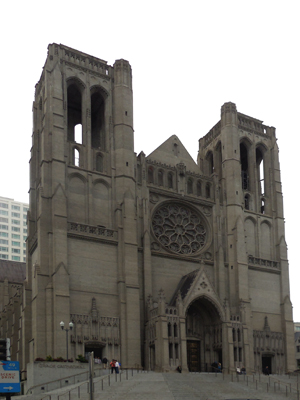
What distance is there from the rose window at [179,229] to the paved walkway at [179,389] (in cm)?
1525

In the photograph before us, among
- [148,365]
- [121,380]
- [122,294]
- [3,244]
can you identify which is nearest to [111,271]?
[122,294]

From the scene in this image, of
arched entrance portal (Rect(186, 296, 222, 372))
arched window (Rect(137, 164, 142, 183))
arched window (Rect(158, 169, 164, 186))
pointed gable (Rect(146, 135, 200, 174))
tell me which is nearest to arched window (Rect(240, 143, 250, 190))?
pointed gable (Rect(146, 135, 200, 174))

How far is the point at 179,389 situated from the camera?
4197 centimetres

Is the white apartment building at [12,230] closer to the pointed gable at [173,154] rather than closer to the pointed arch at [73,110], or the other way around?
the pointed arch at [73,110]

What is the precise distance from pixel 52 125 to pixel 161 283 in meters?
17.3

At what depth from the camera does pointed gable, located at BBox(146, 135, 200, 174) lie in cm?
6569

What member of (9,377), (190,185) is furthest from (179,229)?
(9,377)

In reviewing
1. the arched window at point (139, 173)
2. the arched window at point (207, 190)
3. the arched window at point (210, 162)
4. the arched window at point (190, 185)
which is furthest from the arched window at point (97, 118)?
the arched window at point (210, 162)

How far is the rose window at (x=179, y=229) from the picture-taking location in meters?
62.0

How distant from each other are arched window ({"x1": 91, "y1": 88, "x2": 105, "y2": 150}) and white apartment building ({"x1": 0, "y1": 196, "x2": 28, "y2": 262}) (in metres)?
74.7

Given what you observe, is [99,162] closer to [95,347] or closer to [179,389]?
[95,347]

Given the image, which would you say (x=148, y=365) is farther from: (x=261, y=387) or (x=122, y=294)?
(x=261, y=387)

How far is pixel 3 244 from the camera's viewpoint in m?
138

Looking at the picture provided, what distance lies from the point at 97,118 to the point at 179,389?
33.4m
